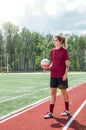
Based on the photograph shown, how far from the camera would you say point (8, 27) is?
344 feet

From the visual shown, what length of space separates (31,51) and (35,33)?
5827 mm

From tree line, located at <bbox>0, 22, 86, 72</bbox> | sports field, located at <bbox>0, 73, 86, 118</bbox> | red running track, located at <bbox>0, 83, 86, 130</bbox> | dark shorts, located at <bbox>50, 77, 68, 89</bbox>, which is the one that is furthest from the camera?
tree line, located at <bbox>0, 22, 86, 72</bbox>

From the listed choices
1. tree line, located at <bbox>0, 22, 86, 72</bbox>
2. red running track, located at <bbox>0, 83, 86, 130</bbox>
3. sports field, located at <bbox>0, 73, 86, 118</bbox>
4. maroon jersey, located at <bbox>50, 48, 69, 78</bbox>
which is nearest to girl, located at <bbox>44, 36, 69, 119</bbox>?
maroon jersey, located at <bbox>50, 48, 69, 78</bbox>

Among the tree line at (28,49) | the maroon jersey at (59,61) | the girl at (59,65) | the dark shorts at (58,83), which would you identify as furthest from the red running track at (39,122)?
the tree line at (28,49)

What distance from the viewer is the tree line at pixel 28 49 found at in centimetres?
10525

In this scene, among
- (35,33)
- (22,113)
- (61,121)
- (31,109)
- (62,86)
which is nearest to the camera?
(61,121)

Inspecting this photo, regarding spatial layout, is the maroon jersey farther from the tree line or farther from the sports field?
the tree line

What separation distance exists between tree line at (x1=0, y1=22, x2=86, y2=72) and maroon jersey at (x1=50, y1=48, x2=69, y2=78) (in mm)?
94112

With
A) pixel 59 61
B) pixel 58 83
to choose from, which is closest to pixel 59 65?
pixel 59 61

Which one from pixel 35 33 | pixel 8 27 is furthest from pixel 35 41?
pixel 8 27

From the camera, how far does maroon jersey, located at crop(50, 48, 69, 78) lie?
31.5 ft

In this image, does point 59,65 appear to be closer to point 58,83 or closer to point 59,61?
point 59,61

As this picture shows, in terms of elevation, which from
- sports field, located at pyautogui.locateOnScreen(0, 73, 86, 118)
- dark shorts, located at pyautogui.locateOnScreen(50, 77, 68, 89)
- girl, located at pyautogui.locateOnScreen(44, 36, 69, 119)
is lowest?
sports field, located at pyautogui.locateOnScreen(0, 73, 86, 118)

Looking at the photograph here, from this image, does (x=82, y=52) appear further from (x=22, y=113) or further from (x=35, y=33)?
(x=22, y=113)
